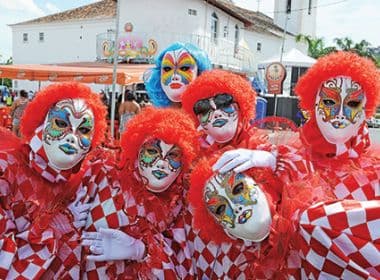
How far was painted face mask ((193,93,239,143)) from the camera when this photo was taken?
6.93ft

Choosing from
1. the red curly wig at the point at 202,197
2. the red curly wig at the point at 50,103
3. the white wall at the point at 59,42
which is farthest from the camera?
the white wall at the point at 59,42

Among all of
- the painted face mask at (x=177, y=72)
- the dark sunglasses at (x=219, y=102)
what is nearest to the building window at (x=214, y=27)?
the painted face mask at (x=177, y=72)

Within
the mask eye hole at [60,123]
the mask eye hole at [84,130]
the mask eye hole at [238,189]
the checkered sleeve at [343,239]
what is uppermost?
the mask eye hole at [60,123]

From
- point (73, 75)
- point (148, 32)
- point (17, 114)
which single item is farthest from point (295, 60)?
point (17, 114)

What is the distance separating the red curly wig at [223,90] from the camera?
2.15 meters

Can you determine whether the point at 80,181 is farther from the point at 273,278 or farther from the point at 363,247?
the point at 363,247

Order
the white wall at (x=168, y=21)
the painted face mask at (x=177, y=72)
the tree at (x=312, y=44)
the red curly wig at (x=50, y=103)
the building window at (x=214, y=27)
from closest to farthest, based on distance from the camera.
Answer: the red curly wig at (x=50, y=103)
the painted face mask at (x=177, y=72)
the white wall at (x=168, y=21)
the building window at (x=214, y=27)
the tree at (x=312, y=44)

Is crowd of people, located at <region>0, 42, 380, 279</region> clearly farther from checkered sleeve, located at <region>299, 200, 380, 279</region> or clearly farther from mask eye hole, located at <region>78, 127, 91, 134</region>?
checkered sleeve, located at <region>299, 200, 380, 279</region>

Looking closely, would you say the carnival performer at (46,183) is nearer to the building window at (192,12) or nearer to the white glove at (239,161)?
the white glove at (239,161)

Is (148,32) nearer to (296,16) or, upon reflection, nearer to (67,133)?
(67,133)

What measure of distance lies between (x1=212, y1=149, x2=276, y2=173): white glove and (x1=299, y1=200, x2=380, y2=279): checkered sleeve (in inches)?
11.0

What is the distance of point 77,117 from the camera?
194 cm

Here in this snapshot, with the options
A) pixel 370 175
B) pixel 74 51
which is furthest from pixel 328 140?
pixel 74 51

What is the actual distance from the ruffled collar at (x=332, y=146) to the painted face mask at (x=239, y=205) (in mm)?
491
